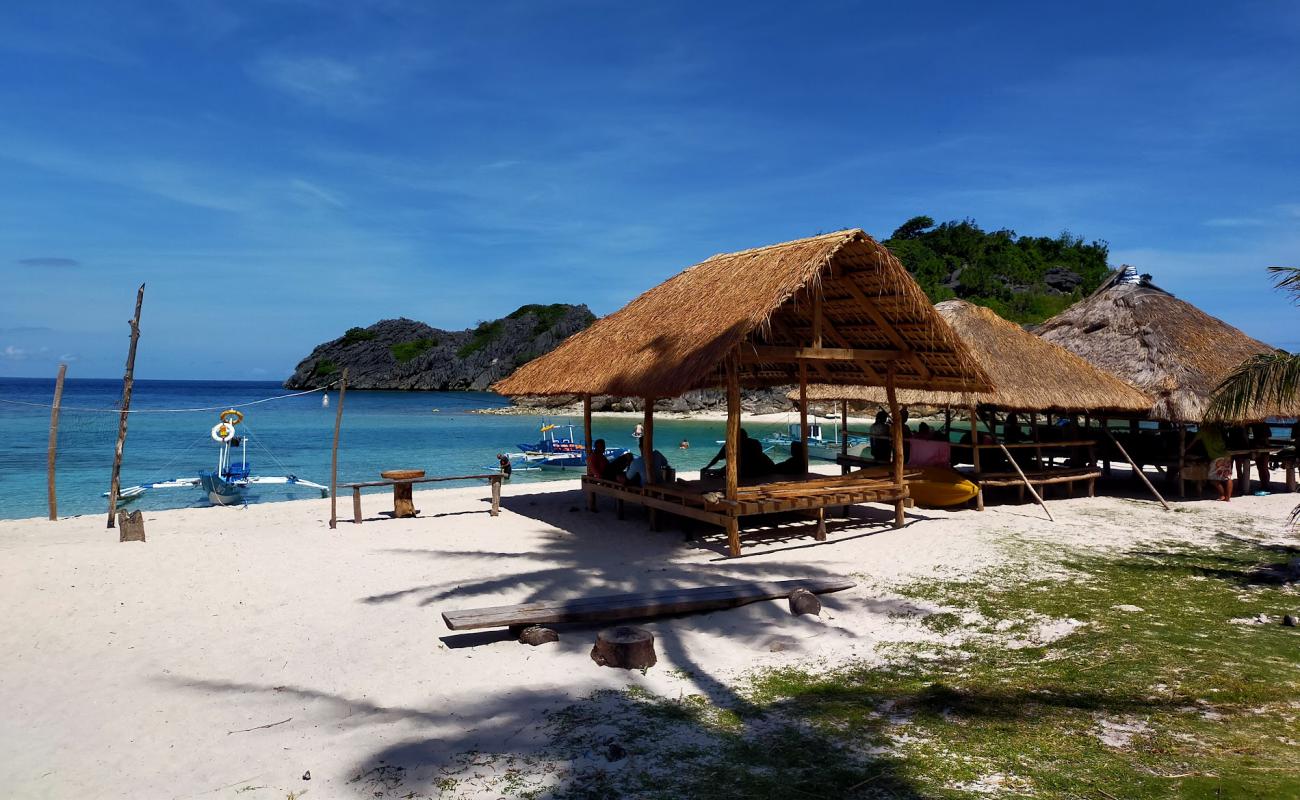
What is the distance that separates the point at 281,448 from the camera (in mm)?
33562

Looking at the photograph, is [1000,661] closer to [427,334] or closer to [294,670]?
[294,670]

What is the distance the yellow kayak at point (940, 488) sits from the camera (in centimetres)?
1258

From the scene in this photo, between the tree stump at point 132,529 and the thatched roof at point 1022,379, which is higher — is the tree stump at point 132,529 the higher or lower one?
the lower one

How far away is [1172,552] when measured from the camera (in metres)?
9.49

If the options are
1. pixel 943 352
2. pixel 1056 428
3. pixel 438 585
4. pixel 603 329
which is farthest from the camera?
pixel 1056 428

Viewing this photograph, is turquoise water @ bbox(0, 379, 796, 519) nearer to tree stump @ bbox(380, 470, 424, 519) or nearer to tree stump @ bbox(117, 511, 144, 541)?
tree stump @ bbox(117, 511, 144, 541)

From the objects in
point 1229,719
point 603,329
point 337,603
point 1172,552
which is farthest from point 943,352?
point 337,603

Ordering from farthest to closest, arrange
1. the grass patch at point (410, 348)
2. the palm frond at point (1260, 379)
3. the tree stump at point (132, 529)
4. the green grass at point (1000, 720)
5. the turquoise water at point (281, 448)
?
the grass patch at point (410, 348), the turquoise water at point (281, 448), the tree stump at point (132, 529), the palm frond at point (1260, 379), the green grass at point (1000, 720)

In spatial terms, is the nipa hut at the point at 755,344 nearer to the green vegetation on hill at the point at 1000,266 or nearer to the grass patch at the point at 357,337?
the green vegetation on hill at the point at 1000,266

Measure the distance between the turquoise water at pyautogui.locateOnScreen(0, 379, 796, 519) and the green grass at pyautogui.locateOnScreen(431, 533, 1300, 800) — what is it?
1210 centimetres

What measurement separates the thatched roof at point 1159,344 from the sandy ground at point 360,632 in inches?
81.8

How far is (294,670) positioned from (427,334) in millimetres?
102941

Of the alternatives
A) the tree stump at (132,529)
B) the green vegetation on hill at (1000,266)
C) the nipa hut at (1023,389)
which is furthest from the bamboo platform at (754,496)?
the green vegetation on hill at (1000,266)

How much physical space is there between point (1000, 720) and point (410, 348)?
103 meters
